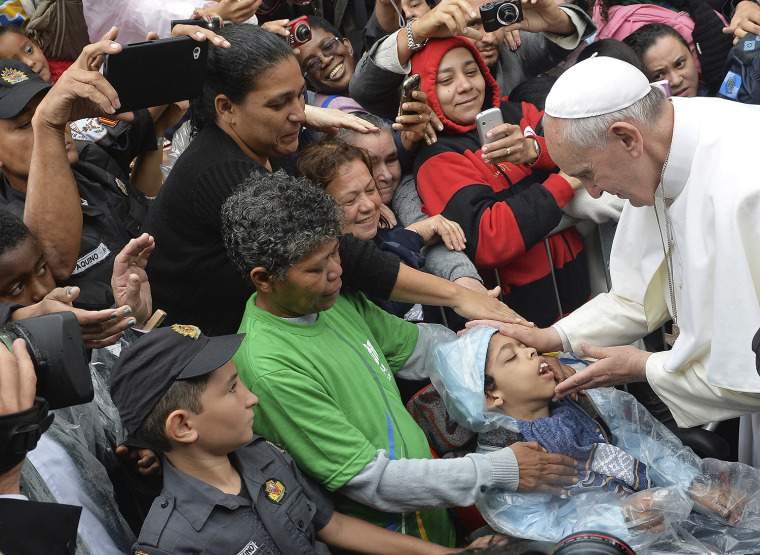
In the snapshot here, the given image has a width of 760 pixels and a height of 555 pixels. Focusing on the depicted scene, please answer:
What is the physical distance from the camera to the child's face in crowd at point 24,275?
2580mm

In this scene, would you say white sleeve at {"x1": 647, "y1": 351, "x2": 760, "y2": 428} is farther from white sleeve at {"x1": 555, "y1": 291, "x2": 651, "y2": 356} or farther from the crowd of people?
white sleeve at {"x1": 555, "y1": 291, "x2": 651, "y2": 356}

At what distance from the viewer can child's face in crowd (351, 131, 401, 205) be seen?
3.95 meters

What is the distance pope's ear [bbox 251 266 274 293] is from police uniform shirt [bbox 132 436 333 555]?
46 centimetres

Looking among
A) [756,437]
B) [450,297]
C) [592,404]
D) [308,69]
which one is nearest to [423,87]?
[308,69]

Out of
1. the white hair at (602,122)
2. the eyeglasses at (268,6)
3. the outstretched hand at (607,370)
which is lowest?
the outstretched hand at (607,370)

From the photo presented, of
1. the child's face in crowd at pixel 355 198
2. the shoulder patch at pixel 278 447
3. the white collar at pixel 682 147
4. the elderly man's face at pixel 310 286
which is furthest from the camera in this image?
the child's face in crowd at pixel 355 198

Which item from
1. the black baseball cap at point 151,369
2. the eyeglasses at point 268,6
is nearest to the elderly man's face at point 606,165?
the black baseball cap at point 151,369

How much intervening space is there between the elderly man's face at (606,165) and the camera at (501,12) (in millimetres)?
1610

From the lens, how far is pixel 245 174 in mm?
2920

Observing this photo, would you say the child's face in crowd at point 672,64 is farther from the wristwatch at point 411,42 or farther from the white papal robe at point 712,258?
the white papal robe at point 712,258

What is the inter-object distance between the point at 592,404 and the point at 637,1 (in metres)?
3.08

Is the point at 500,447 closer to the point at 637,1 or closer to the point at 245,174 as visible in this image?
the point at 245,174

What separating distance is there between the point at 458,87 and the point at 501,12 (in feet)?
1.77

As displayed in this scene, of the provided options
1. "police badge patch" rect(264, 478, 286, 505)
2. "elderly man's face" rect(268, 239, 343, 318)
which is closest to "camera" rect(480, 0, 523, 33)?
"elderly man's face" rect(268, 239, 343, 318)
